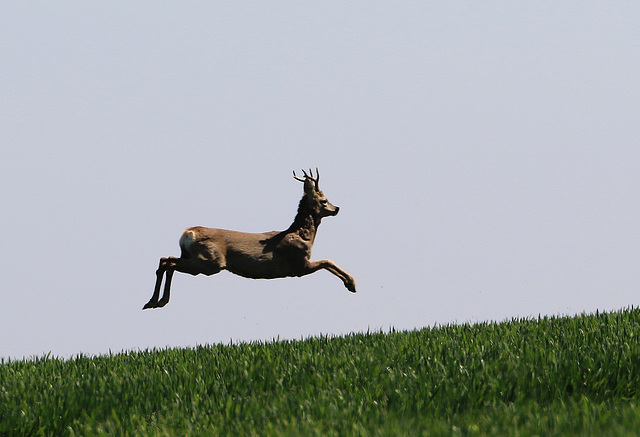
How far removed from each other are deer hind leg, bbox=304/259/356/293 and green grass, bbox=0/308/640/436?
226 cm

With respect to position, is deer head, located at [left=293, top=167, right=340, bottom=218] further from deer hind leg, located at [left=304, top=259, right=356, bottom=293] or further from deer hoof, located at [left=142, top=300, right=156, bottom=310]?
deer hoof, located at [left=142, top=300, right=156, bottom=310]

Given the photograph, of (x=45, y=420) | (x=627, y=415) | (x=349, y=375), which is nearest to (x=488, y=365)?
(x=349, y=375)

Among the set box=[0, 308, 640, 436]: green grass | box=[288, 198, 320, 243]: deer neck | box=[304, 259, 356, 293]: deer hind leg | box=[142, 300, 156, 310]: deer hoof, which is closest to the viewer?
box=[0, 308, 640, 436]: green grass

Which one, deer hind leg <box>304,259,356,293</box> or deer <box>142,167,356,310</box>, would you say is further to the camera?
deer hind leg <box>304,259,356,293</box>

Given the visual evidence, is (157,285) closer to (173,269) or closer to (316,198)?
(173,269)

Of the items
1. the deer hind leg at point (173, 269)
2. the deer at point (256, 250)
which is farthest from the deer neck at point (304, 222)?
the deer hind leg at point (173, 269)

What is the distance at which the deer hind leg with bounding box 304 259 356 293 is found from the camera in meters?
12.9

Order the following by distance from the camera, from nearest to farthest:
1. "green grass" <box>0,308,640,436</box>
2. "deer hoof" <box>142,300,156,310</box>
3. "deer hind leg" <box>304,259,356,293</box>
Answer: "green grass" <box>0,308,640,436</box>
"deer hoof" <box>142,300,156,310</box>
"deer hind leg" <box>304,259,356,293</box>

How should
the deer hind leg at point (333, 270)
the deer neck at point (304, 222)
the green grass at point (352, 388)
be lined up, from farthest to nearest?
the deer hind leg at point (333, 270), the deer neck at point (304, 222), the green grass at point (352, 388)

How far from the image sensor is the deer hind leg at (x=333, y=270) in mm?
12891

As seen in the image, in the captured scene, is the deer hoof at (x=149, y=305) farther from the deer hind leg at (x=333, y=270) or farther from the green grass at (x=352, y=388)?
the deer hind leg at (x=333, y=270)

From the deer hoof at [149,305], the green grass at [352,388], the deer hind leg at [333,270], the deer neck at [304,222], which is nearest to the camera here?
the green grass at [352,388]

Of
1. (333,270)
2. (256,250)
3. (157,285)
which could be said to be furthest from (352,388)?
(333,270)

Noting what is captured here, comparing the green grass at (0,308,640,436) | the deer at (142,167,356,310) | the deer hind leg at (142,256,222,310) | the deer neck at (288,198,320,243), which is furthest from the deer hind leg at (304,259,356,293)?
the green grass at (0,308,640,436)
